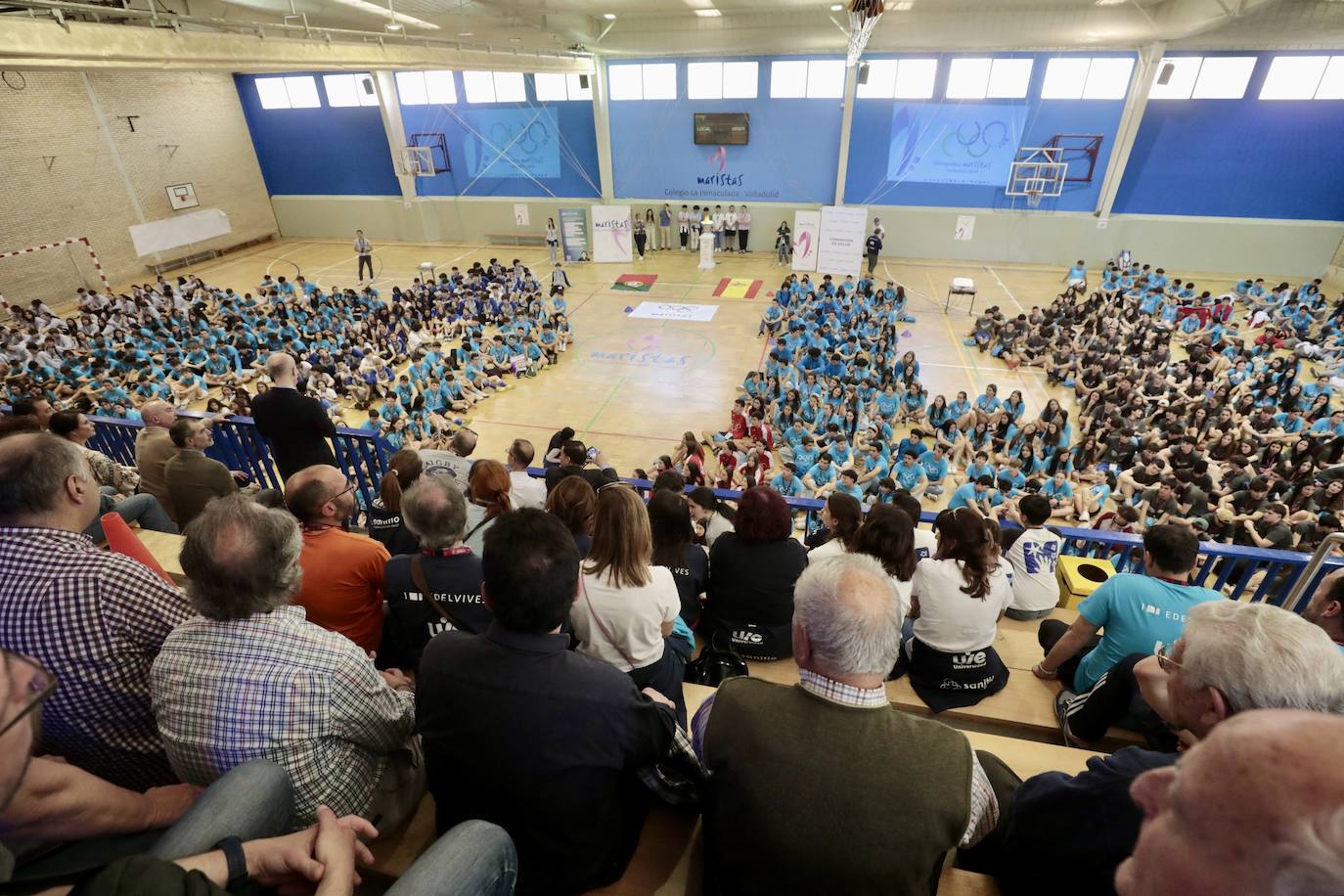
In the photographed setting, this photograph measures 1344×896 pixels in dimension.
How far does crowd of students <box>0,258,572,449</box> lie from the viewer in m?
11.0

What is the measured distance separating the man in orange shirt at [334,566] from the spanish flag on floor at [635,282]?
16.5m

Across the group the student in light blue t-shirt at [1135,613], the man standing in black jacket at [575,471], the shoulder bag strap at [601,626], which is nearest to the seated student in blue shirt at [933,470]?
the man standing in black jacket at [575,471]

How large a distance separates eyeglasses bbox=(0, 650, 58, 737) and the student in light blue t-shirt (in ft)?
11.4

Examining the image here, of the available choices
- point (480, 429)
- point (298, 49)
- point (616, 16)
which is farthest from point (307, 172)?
point (480, 429)

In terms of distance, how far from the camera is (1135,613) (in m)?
2.88

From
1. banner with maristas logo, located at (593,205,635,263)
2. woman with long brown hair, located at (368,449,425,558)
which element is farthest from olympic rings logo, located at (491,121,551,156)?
woman with long brown hair, located at (368,449,425,558)

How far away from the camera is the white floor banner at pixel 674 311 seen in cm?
1631

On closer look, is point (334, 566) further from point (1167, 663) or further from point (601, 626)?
point (1167, 663)

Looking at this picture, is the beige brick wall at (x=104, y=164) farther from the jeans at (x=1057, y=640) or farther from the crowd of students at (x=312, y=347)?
the jeans at (x=1057, y=640)

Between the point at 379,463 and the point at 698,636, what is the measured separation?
162 inches

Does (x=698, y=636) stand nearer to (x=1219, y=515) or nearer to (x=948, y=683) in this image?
(x=948, y=683)

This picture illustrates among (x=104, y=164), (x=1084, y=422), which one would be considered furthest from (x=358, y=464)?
(x=104, y=164)

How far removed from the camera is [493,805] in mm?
1738

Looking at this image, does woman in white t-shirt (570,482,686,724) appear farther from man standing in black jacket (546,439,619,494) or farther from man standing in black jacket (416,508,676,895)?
man standing in black jacket (546,439,619,494)
